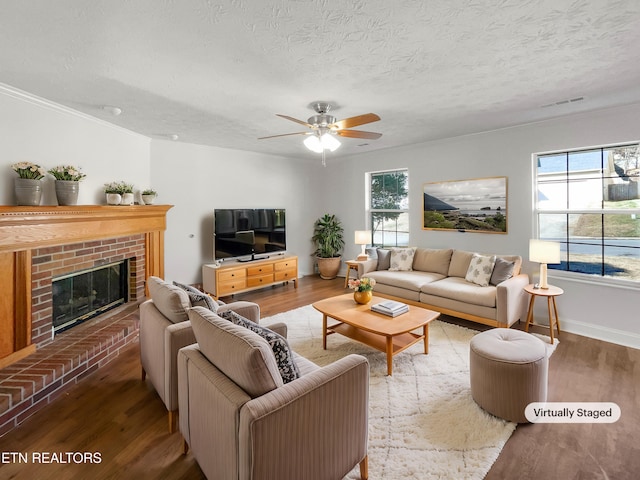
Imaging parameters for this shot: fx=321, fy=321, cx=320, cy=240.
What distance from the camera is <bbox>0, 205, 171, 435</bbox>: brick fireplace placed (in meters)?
2.41

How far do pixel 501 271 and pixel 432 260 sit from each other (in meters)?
1.06

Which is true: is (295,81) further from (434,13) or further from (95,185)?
(95,185)

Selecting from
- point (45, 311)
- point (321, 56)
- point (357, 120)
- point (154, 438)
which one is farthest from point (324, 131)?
point (45, 311)

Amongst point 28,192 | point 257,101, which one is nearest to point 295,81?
point 257,101

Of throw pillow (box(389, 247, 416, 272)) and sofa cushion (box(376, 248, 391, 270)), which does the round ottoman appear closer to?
throw pillow (box(389, 247, 416, 272))

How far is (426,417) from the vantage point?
223cm

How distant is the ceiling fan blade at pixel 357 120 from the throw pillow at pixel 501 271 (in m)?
2.50

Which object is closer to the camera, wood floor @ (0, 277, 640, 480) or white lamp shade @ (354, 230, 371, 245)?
wood floor @ (0, 277, 640, 480)

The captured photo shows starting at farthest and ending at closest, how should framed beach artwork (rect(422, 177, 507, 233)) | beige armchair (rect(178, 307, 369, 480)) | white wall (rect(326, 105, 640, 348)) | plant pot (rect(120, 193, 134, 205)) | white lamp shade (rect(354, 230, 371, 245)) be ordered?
white lamp shade (rect(354, 230, 371, 245)) → framed beach artwork (rect(422, 177, 507, 233)) → plant pot (rect(120, 193, 134, 205)) → white wall (rect(326, 105, 640, 348)) → beige armchair (rect(178, 307, 369, 480))

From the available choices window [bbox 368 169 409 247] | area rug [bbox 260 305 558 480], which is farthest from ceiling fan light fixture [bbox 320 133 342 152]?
window [bbox 368 169 409 247]

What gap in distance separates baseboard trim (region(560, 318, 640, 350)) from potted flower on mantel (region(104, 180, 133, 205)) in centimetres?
541

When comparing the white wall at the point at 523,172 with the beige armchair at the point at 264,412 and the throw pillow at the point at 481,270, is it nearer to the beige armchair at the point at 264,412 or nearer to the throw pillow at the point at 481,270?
the throw pillow at the point at 481,270

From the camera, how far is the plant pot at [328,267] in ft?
21.3

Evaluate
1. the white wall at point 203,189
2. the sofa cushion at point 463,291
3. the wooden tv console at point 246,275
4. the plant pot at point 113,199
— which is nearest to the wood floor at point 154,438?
the sofa cushion at point 463,291
